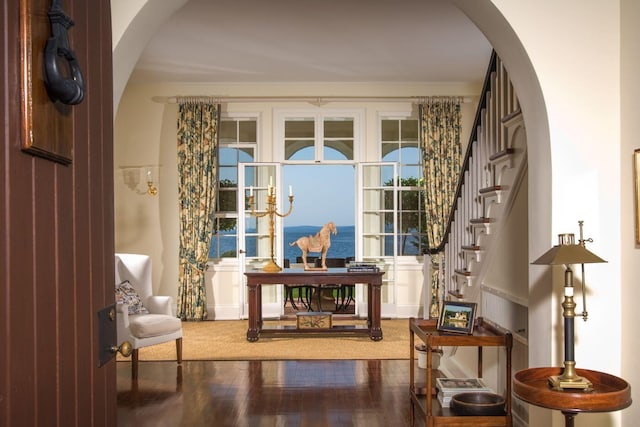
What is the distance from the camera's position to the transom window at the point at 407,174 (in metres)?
8.96

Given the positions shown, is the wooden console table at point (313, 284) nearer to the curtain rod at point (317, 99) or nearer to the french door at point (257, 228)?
the french door at point (257, 228)

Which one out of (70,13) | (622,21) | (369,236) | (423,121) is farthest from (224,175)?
(70,13)

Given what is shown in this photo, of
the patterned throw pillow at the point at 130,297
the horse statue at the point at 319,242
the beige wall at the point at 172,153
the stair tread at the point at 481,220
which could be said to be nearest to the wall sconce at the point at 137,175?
the beige wall at the point at 172,153

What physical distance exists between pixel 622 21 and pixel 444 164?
6.02 metres

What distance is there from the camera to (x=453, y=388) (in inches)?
156

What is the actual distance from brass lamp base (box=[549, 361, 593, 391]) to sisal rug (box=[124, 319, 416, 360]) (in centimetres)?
400

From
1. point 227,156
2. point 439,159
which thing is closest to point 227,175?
point 227,156

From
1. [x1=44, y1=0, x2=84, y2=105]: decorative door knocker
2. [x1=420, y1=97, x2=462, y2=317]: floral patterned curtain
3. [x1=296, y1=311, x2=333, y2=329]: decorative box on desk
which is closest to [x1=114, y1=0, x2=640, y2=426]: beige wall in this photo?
[x1=44, y1=0, x2=84, y2=105]: decorative door knocker

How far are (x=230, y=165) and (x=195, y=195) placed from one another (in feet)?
2.11

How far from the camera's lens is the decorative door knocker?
1519 mm

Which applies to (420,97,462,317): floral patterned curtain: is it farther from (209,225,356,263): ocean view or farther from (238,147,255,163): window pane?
(209,225,356,263): ocean view

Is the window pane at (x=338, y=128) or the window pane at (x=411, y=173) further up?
the window pane at (x=338, y=128)

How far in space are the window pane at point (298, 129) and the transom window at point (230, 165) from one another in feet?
1.38

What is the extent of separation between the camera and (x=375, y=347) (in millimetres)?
6977
